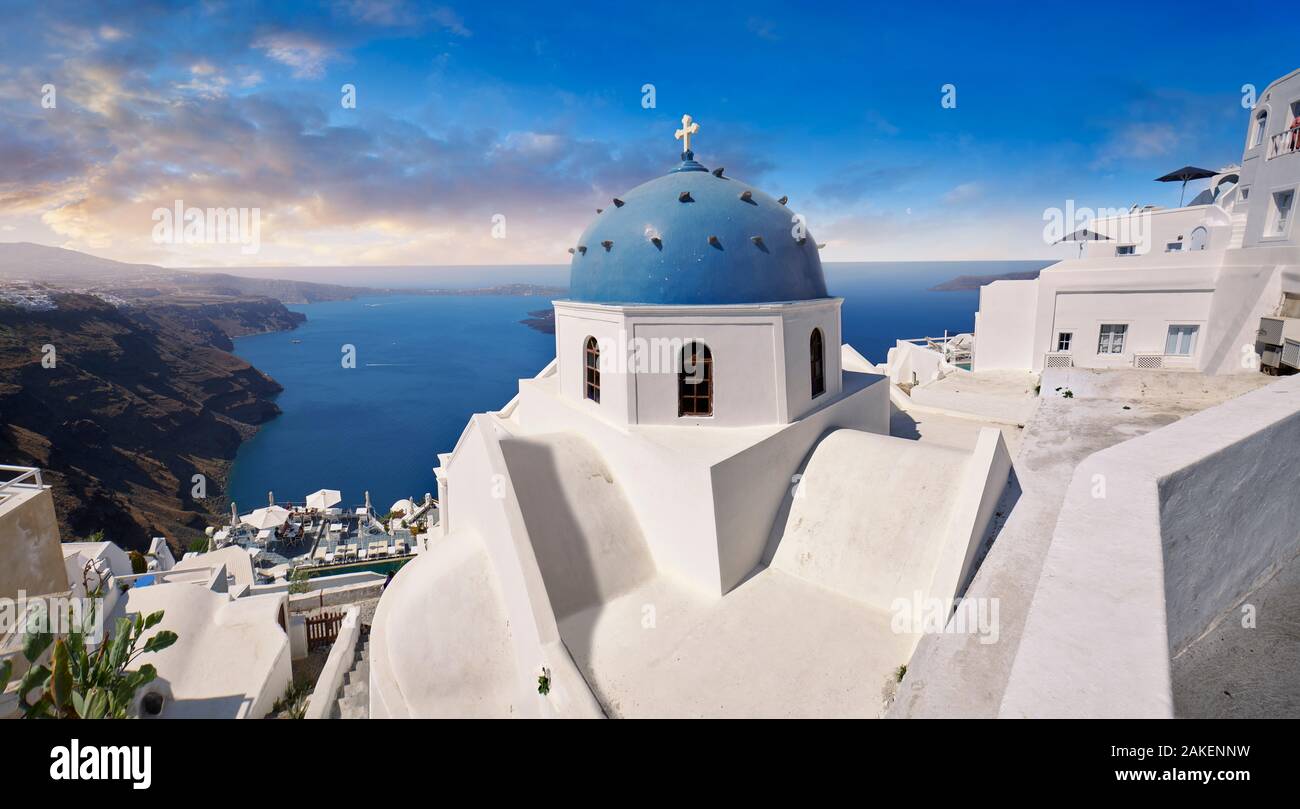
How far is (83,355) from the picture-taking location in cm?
7081

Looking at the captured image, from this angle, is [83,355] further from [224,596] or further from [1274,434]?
[1274,434]

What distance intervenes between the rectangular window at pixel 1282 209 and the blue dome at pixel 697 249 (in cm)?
1517

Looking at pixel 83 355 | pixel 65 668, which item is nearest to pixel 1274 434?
pixel 65 668

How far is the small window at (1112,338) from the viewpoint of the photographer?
57.9ft

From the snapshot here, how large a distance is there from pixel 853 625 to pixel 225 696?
38.1ft

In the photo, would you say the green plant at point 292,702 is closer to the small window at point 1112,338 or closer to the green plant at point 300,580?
the green plant at point 300,580

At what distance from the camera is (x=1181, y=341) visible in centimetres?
1675

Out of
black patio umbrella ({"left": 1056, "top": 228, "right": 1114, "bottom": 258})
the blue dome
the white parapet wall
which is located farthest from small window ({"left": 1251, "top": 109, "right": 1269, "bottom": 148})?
the blue dome

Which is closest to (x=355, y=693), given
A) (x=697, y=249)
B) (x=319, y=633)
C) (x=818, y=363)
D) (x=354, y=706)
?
(x=354, y=706)

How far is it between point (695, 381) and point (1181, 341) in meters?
16.7

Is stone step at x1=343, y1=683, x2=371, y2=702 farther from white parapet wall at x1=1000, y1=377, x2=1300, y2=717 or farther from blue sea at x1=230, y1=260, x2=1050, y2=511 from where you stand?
blue sea at x1=230, y1=260, x2=1050, y2=511

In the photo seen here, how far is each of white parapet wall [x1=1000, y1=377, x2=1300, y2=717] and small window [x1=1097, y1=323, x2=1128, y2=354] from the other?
1351cm

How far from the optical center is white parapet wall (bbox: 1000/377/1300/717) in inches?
105

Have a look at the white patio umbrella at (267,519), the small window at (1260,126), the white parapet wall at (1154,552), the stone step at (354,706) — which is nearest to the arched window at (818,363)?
the white parapet wall at (1154,552)
